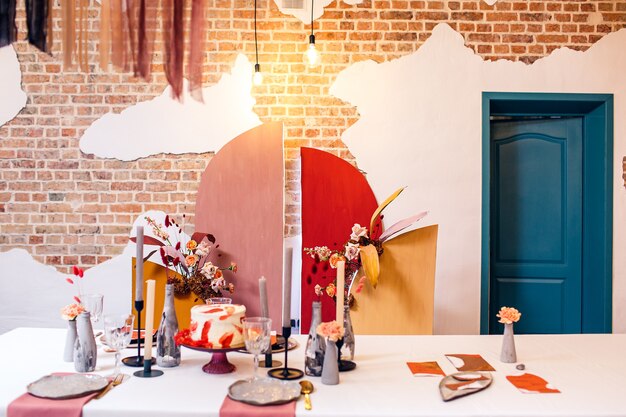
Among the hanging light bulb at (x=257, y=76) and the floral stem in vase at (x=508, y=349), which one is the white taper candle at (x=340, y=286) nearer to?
the floral stem in vase at (x=508, y=349)

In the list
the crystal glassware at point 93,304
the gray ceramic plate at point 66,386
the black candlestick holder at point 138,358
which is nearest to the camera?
the gray ceramic plate at point 66,386

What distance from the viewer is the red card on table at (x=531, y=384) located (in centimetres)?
180

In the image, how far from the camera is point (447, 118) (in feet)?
12.3

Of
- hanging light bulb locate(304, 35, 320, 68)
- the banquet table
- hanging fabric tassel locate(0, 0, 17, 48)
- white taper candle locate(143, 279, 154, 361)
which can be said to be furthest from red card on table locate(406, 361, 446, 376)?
hanging fabric tassel locate(0, 0, 17, 48)

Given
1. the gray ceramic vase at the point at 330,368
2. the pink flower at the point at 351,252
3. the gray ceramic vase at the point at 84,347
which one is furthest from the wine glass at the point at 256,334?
the pink flower at the point at 351,252

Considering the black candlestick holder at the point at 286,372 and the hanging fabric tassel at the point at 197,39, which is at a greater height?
the hanging fabric tassel at the point at 197,39

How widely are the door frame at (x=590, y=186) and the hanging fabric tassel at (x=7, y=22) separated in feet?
9.10

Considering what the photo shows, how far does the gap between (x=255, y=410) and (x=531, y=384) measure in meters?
0.88

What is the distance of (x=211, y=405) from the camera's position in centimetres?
167

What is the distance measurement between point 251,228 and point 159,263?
64cm

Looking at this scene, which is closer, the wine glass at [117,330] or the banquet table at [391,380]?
the banquet table at [391,380]

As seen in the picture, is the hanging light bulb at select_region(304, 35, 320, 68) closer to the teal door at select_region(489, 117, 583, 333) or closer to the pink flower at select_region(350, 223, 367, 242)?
the pink flower at select_region(350, 223, 367, 242)

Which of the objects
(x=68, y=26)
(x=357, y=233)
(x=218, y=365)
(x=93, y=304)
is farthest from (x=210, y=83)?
(x=218, y=365)

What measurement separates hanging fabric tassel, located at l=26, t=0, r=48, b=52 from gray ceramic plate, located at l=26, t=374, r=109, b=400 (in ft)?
6.54
